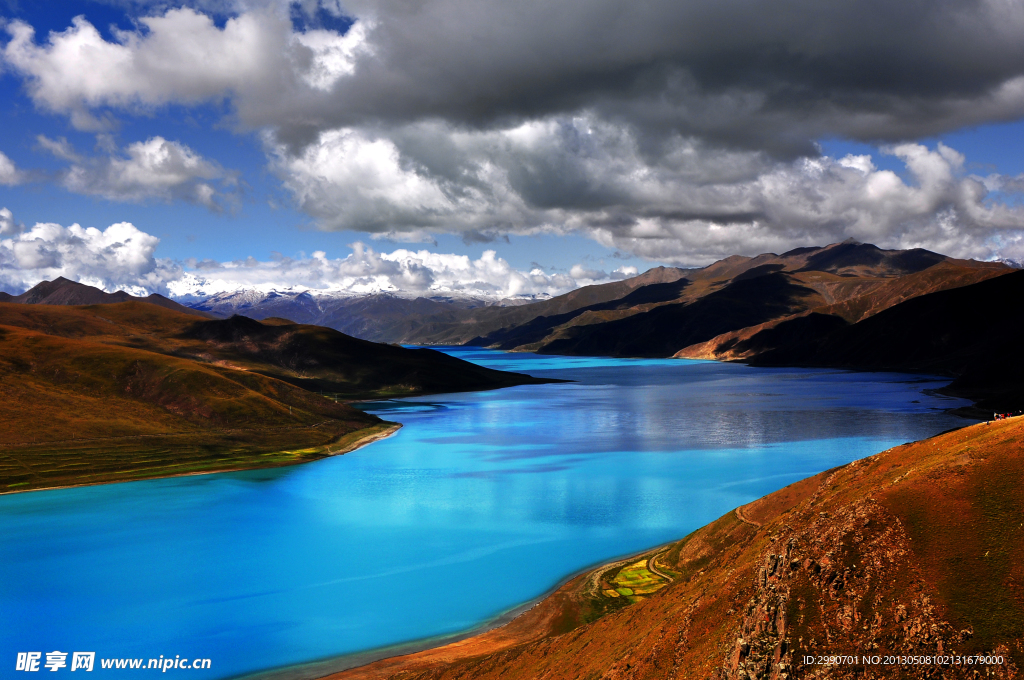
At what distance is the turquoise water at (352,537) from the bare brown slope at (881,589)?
28.7m

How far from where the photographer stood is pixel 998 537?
25.7 metres

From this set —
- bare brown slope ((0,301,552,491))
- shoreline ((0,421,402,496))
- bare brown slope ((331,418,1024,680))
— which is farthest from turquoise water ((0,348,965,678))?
bare brown slope ((331,418,1024,680))

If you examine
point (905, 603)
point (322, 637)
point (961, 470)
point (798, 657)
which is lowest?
point (322, 637)

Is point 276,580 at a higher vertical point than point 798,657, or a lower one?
lower

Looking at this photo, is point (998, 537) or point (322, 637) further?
point (322, 637)

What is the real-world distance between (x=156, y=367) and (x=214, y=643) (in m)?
Result: 136

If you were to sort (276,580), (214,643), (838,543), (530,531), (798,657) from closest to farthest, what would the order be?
1. (798,657)
2. (838,543)
3. (214,643)
4. (276,580)
5. (530,531)

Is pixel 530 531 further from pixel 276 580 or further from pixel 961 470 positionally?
pixel 961 470

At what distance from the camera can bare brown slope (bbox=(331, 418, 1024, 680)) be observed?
2372cm

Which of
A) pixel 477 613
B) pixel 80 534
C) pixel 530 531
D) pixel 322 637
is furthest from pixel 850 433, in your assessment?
pixel 80 534

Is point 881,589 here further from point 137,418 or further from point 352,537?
point 137,418

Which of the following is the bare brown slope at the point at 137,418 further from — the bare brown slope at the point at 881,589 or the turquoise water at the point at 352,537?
the bare brown slope at the point at 881,589

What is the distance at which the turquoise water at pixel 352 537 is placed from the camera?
5491cm

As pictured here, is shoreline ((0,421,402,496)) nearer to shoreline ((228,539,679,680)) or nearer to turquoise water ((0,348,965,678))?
turquoise water ((0,348,965,678))
